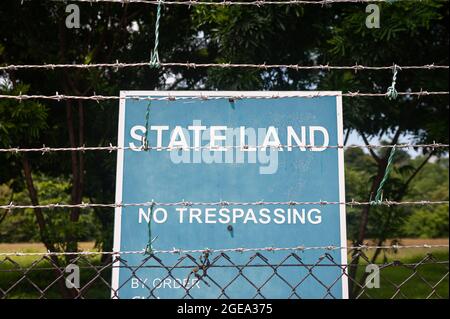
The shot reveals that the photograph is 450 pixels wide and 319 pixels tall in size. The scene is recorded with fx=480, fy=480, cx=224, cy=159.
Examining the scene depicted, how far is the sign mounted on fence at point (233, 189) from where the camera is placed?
2848mm

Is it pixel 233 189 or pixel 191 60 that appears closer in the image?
pixel 233 189

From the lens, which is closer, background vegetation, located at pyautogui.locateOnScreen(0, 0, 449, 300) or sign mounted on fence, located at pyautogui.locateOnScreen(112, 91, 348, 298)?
sign mounted on fence, located at pyautogui.locateOnScreen(112, 91, 348, 298)

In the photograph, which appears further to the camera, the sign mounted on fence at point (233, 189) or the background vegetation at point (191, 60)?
the background vegetation at point (191, 60)

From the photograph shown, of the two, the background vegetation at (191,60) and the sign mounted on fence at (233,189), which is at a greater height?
the background vegetation at (191,60)

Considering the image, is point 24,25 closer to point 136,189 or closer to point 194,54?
point 194,54

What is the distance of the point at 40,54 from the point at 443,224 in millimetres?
15870

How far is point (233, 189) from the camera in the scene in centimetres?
294

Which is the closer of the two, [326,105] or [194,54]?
[326,105]

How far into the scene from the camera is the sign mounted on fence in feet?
9.34

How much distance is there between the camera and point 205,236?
288 cm

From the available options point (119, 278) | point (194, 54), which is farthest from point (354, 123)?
point (119, 278)

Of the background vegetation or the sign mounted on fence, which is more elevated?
the background vegetation

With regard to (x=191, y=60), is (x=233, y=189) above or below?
below

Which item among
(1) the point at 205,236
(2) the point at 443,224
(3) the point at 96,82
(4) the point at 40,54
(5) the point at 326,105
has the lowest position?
(2) the point at 443,224
